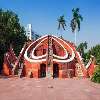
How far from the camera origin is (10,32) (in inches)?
2234

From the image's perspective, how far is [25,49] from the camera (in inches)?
2087

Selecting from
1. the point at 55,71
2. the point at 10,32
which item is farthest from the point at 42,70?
the point at 10,32

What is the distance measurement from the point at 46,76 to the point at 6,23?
1742cm

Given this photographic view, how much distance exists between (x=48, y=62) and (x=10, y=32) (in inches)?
525

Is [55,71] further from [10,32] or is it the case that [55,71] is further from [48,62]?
[10,32]

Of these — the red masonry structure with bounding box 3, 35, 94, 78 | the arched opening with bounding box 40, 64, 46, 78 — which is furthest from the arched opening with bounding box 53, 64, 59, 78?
the arched opening with bounding box 40, 64, 46, 78

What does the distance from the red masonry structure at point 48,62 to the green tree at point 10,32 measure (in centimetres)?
315

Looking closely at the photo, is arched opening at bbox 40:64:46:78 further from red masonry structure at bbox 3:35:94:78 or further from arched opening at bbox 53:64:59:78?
arched opening at bbox 53:64:59:78

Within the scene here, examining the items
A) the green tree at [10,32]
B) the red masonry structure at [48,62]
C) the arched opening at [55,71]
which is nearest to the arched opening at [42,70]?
the red masonry structure at [48,62]

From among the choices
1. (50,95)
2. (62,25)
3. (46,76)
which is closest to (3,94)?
(50,95)

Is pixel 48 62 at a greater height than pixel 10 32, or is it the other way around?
pixel 10 32

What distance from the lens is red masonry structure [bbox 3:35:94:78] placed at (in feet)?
155

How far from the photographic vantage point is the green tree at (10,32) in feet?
180

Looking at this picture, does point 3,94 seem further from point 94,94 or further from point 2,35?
point 2,35
